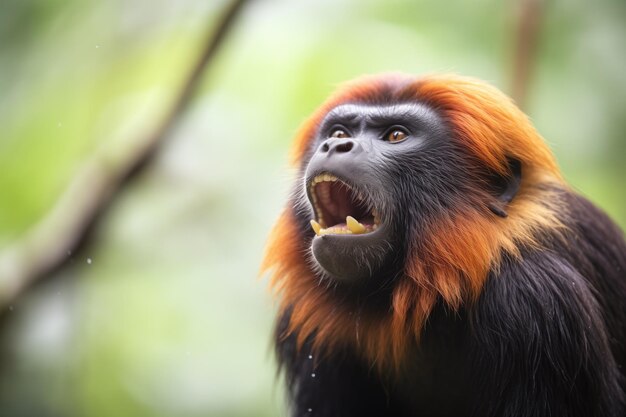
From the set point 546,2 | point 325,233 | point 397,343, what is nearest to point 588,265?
point 397,343

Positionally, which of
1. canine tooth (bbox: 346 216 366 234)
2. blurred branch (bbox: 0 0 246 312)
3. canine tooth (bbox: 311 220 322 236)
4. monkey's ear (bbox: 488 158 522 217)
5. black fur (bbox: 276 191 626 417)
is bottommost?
blurred branch (bbox: 0 0 246 312)

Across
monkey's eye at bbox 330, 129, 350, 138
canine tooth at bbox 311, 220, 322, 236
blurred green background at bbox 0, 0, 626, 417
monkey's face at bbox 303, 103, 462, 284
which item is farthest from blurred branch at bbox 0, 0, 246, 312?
canine tooth at bbox 311, 220, 322, 236

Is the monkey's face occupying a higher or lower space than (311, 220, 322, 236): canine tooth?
higher

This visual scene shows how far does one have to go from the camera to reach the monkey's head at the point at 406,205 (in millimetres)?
2902

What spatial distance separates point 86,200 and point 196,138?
1.45 meters

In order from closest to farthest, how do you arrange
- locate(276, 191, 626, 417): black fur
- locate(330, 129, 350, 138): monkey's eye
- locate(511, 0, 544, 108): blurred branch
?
locate(276, 191, 626, 417): black fur → locate(330, 129, 350, 138): monkey's eye → locate(511, 0, 544, 108): blurred branch

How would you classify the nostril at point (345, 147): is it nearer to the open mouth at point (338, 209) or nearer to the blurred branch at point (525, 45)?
the open mouth at point (338, 209)

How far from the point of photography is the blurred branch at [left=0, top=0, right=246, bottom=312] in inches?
201

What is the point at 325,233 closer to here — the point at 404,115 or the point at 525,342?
Answer: the point at 404,115

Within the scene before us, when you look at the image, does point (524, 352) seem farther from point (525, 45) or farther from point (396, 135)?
point (525, 45)

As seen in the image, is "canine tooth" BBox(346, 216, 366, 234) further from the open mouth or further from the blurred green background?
the blurred green background

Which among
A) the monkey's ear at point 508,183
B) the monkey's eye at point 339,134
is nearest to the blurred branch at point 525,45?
the monkey's ear at point 508,183

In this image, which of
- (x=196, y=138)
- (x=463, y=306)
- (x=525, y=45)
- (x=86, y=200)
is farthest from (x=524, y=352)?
(x=196, y=138)

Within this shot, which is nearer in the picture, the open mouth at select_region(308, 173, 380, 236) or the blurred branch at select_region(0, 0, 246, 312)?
the open mouth at select_region(308, 173, 380, 236)
